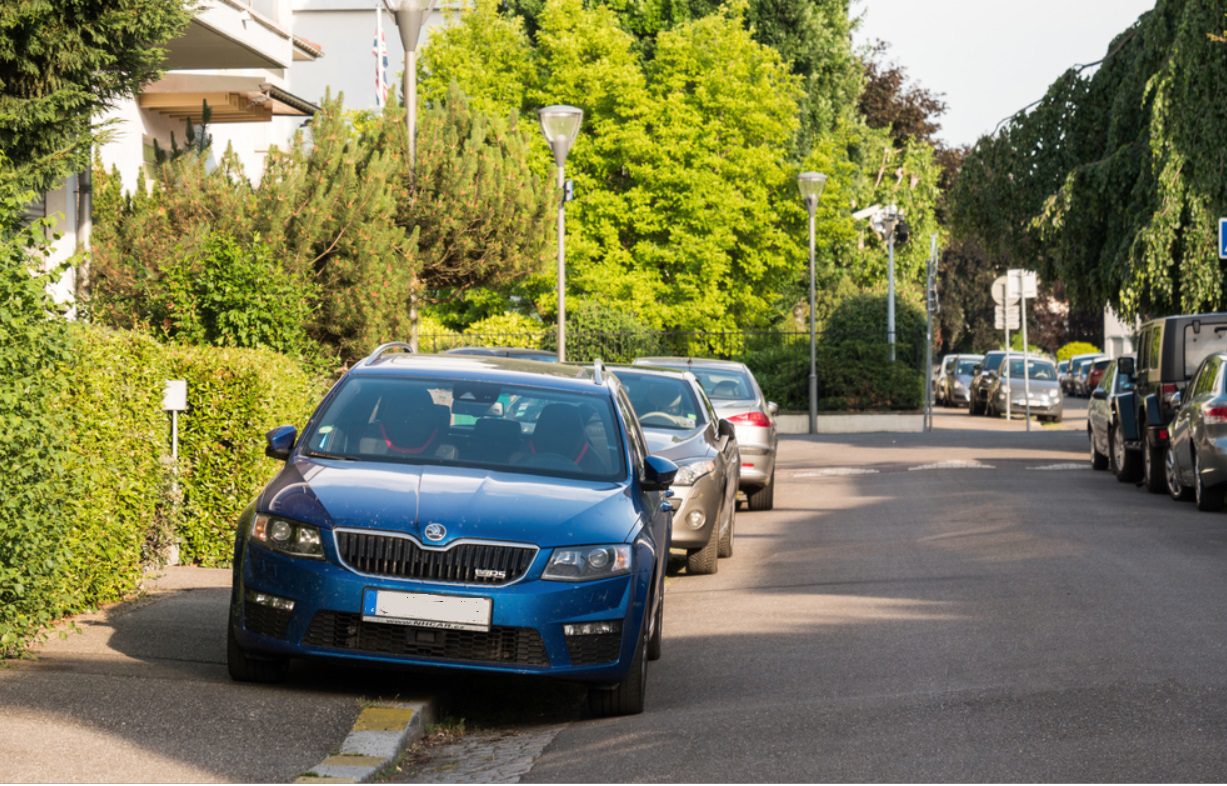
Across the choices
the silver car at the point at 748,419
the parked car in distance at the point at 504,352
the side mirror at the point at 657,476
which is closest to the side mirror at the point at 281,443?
the side mirror at the point at 657,476

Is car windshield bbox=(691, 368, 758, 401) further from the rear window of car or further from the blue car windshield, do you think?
the blue car windshield

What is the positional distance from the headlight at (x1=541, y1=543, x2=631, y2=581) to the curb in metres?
0.82

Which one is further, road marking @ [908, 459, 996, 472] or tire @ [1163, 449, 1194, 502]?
road marking @ [908, 459, 996, 472]

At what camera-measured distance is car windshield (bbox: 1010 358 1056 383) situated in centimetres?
4981

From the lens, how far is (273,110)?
89.0 ft

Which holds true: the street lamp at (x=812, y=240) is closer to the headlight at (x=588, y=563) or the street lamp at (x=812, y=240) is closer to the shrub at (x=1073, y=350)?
the headlight at (x=588, y=563)

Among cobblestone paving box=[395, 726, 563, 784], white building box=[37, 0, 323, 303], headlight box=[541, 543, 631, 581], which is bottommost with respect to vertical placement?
cobblestone paving box=[395, 726, 563, 784]

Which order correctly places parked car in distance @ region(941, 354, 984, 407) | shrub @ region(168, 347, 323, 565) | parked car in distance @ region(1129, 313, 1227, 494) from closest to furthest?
shrub @ region(168, 347, 323, 565)
parked car in distance @ region(1129, 313, 1227, 494)
parked car in distance @ region(941, 354, 984, 407)

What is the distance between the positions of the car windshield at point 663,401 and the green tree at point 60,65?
4.79m

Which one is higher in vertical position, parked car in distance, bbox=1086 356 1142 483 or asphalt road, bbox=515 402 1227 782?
parked car in distance, bbox=1086 356 1142 483

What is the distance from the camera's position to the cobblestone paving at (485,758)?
7.27 meters

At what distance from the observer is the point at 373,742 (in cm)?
738

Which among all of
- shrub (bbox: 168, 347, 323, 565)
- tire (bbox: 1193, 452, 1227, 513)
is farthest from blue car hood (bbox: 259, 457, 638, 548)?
tire (bbox: 1193, 452, 1227, 513)

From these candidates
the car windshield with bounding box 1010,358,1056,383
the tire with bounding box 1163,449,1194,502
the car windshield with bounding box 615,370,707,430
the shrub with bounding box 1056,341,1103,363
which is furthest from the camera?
the shrub with bounding box 1056,341,1103,363
